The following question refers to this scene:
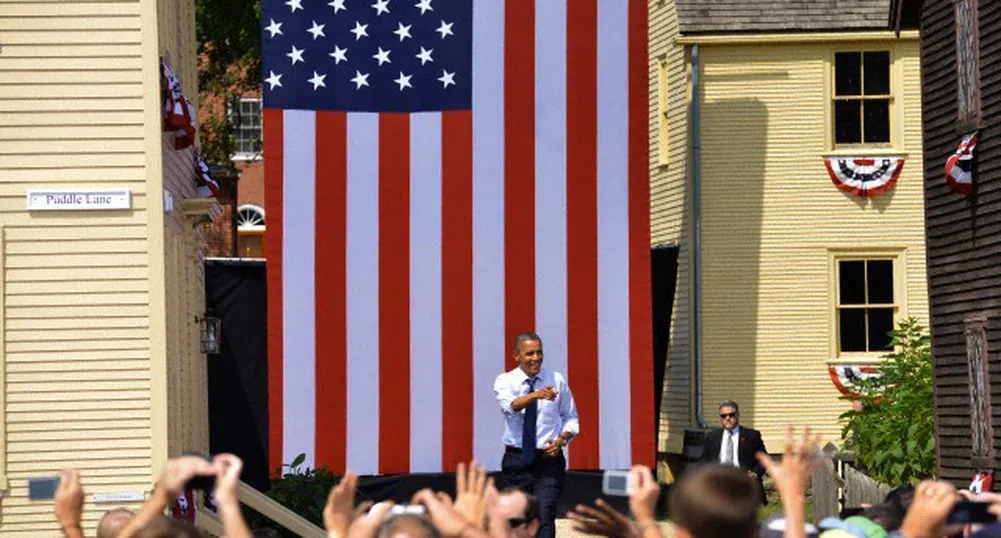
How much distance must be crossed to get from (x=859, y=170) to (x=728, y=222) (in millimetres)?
1920

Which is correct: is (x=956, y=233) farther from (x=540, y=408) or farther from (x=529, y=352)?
(x=529, y=352)

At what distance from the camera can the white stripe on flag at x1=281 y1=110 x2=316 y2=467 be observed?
20328mm

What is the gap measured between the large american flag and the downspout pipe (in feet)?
29.6

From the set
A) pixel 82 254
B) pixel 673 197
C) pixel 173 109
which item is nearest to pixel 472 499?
pixel 82 254

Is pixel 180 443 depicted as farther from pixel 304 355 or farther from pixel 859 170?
pixel 859 170

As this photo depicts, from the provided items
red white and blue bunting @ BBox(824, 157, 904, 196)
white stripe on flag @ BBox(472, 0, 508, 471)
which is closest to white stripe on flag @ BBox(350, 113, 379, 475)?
white stripe on flag @ BBox(472, 0, 508, 471)

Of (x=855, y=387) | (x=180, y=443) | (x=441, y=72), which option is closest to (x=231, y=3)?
(x=855, y=387)

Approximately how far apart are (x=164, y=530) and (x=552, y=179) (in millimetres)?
14928

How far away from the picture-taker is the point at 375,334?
67.3 feet

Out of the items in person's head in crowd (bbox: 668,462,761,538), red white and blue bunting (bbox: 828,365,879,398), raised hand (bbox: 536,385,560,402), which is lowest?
red white and blue bunting (bbox: 828,365,879,398)

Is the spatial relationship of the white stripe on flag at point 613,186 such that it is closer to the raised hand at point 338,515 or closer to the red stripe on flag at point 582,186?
the red stripe on flag at point 582,186

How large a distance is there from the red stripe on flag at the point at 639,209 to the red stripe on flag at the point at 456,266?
155cm

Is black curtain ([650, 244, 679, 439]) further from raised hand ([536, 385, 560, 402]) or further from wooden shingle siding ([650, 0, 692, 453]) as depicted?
raised hand ([536, 385, 560, 402])

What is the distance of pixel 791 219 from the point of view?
29.7 meters
